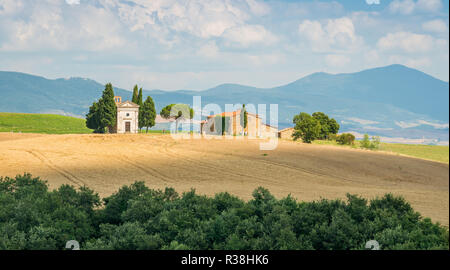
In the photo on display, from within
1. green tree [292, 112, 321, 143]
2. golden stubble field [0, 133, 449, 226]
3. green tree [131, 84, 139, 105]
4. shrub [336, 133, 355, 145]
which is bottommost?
golden stubble field [0, 133, 449, 226]

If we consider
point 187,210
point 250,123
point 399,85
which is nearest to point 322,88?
point 399,85

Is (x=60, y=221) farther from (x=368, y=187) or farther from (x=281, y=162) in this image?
(x=281, y=162)

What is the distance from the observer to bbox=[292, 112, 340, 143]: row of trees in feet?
109

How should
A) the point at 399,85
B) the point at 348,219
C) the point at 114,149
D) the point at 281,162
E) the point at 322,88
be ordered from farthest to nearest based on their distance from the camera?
1. the point at 322,88
2. the point at 399,85
3. the point at 281,162
4. the point at 114,149
5. the point at 348,219

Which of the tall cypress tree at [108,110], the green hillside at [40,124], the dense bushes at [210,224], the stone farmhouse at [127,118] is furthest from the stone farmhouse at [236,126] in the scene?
the dense bushes at [210,224]

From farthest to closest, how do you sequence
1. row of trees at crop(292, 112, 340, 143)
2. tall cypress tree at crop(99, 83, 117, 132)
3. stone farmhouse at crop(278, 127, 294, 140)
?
stone farmhouse at crop(278, 127, 294, 140)
row of trees at crop(292, 112, 340, 143)
tall cypress tree at crop(99, 83, 117, 132)

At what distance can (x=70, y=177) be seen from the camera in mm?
15805

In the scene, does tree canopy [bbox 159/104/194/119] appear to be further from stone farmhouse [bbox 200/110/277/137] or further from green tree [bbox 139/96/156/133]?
green tree [bbox 139/96/156/133]

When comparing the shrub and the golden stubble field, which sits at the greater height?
the shrub

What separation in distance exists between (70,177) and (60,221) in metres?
10.7

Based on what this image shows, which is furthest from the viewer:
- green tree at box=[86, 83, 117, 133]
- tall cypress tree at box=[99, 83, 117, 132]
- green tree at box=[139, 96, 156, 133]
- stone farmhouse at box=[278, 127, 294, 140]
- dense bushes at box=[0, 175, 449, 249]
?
stone farmhouse at box=[278, 127, 294, 140]

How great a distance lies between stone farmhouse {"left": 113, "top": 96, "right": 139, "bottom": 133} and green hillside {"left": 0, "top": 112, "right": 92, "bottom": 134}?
5.07 feet

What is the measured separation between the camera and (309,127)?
33.8m

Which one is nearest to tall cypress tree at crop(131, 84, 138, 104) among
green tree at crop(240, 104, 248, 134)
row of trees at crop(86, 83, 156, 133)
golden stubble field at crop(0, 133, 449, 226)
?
golden stubble field at crop(0, 133, 449, 226)
